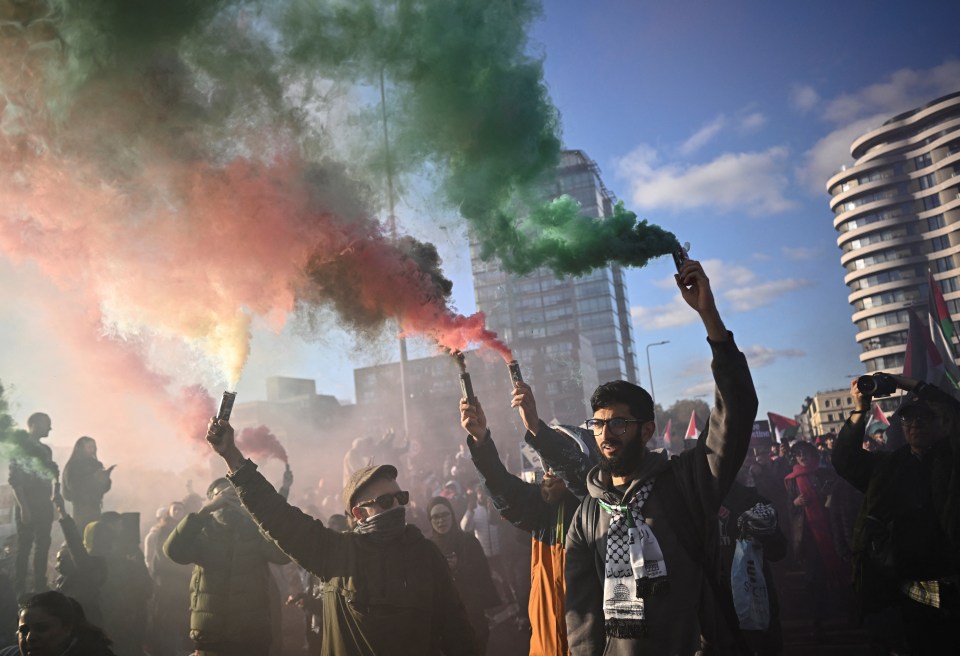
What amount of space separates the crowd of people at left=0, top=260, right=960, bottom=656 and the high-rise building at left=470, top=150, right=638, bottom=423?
47.0 metres

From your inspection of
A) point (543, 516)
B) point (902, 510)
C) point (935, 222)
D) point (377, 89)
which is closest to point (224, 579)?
point (543, 516)

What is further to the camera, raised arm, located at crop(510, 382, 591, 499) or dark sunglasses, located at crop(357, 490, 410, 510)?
raised arm, located at crop(510, 382, 591, 499)

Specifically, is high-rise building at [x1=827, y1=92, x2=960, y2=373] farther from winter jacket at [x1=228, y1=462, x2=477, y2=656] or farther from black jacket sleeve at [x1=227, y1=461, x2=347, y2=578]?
black jacket sleeve at [x1=227, y1=461, x2=347, y2=578]

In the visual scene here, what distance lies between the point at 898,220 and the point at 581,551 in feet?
331

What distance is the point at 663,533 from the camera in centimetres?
276

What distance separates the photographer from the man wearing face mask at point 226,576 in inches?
201

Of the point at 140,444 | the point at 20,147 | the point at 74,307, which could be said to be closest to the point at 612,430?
the point at 20,147

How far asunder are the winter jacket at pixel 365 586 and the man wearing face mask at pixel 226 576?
81.5 inches

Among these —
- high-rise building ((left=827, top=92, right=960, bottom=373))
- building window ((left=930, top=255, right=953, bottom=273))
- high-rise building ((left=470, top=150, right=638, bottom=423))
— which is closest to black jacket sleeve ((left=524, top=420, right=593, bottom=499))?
high-rise building ((left=470, top=150, right=638, bottom=423))

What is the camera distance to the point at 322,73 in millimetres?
5938

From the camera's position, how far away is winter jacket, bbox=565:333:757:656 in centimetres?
264

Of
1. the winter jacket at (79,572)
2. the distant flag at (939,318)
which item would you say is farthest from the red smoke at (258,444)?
the distant flag at (939,318)

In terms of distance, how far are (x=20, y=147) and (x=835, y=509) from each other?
10.3 m

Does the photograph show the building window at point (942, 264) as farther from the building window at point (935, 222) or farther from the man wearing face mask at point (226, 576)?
the man wearing face mask at point (226, 576)
